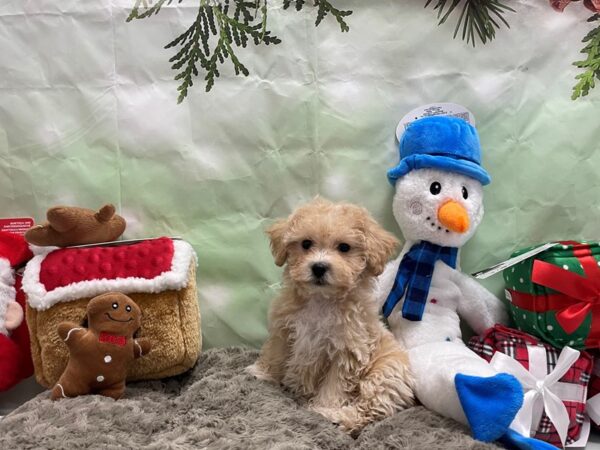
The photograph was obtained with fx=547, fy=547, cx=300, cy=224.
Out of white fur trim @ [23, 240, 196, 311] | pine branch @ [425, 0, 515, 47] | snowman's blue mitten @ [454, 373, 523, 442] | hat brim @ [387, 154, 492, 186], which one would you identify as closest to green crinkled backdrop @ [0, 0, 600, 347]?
pine branch @ [425, 0, 515, 47]

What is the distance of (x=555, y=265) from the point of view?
1.28m

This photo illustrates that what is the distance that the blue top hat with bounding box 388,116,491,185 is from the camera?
4.49 ft

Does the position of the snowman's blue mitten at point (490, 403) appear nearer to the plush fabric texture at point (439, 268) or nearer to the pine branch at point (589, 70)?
the plush fabric texture at point (439, 268)

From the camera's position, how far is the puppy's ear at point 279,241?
1.28 m

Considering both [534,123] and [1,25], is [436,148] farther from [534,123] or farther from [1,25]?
[1,25]

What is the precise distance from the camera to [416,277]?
1.43 m

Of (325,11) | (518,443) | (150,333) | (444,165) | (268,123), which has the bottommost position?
(518,443)

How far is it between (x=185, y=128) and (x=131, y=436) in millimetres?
834

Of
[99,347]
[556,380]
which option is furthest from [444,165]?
[99,347]

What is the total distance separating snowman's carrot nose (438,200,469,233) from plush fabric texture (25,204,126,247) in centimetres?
83

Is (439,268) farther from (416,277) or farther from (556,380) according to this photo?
(556,380)

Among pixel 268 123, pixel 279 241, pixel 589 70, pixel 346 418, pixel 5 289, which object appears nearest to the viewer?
pixel 589 70

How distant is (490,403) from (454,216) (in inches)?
17.6

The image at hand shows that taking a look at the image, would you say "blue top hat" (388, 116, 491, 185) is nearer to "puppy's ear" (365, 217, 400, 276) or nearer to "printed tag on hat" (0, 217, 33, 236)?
"puppy's ear" (365, 217, 400, 276)
